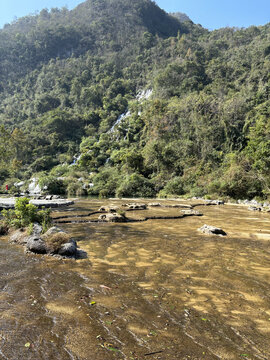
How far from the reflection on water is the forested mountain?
1649cm

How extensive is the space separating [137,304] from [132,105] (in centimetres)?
6395

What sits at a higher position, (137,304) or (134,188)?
(137,304)

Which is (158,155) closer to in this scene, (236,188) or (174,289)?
(236,188)

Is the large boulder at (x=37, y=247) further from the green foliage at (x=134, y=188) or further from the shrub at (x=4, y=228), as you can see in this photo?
the green foliage at (x=134, y=188)

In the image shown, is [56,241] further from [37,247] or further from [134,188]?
[134,188]

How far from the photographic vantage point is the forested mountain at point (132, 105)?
1184 inches

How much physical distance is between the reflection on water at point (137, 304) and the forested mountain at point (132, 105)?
1649 cm

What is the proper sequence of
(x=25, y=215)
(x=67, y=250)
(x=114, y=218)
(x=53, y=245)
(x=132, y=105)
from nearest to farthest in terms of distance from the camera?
(x=67, y=250) → (x=53, y=245) → (x=25, y=215) → (x=114, y=218) → (x=132, y=105)

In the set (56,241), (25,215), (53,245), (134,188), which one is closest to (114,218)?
(25,215)

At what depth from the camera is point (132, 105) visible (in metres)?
63.7

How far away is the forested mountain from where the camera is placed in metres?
30.1

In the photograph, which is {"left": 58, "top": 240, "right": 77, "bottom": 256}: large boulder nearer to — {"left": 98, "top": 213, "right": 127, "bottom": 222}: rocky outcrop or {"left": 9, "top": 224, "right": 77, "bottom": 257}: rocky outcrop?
{"left": 9, "top": 224, "right": 77, "bottom": 257}: rocky outcrop

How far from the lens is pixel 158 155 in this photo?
34.2 meters

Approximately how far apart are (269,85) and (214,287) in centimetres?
4492
